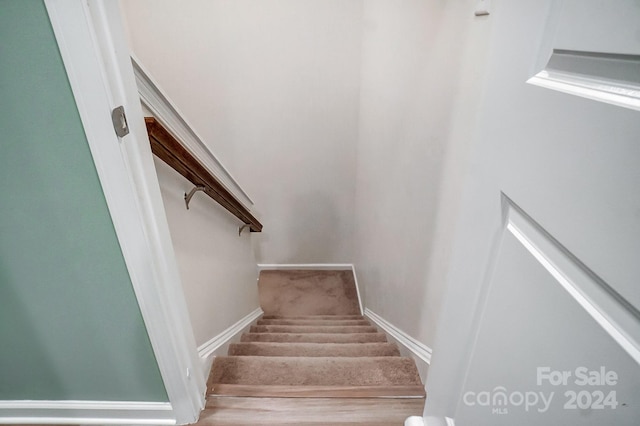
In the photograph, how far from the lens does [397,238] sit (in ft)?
5.82

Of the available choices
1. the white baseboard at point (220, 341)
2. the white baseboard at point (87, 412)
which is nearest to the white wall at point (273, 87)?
the white baseboard at point (220, 341)

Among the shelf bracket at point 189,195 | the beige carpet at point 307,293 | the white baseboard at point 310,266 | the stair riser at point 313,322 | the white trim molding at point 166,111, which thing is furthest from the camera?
the white baseboard at point 310,266

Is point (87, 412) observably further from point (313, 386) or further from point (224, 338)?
point (313, 386)

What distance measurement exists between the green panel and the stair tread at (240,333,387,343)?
1.06 meters

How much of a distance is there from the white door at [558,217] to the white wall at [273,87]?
226cm

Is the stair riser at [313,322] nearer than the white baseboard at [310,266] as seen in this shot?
Yes

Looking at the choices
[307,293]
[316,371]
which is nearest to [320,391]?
[316,371]

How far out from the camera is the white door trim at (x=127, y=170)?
0.57m

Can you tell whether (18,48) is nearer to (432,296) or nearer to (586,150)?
(586,150)

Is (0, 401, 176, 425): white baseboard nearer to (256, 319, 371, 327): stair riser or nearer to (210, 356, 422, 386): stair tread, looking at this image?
(210, 356, 422, 386): stair tread

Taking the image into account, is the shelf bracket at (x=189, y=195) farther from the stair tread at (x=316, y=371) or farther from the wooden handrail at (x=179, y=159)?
the stair tread at (x=316, y=371)

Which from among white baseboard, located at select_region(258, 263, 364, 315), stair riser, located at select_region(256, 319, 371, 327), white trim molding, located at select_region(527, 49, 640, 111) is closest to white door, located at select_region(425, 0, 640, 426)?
white trim molding, located at select_region(527, 49, 640, 111)

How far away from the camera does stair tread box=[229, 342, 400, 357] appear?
1.68m

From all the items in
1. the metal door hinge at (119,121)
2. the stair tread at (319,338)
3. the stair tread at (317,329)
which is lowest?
the stair tread at (317,329)
